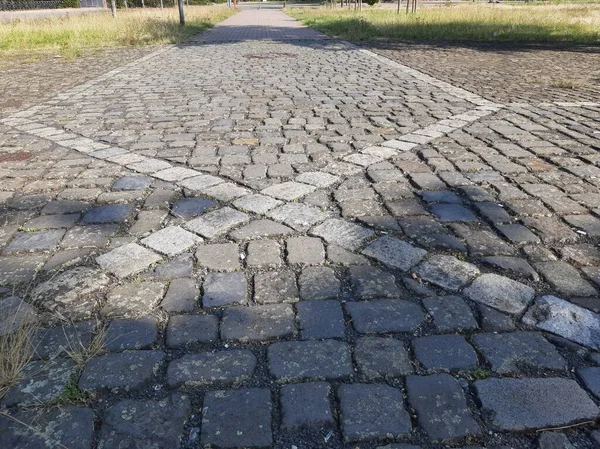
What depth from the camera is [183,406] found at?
1686 mm

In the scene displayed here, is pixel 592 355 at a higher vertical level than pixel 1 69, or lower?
lower

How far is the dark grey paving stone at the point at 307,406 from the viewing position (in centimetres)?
161

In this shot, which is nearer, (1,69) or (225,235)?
(225,235)

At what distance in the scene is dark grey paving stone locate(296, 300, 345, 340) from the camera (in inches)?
80.0

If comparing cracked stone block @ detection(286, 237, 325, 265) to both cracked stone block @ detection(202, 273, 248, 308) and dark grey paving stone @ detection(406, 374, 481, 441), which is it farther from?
dark grey paving stone @ detection(406, 374, 481, 441)

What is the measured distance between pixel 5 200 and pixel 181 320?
205 centimetres

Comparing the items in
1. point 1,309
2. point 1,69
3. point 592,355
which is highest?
point 1,69

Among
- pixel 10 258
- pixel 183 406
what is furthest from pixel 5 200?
pixel 183 406

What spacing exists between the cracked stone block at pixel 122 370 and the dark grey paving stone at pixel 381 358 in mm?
785

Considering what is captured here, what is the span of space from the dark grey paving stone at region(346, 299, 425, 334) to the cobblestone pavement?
1cm

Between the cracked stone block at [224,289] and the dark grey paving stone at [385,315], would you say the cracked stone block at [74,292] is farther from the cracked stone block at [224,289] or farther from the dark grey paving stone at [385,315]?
the dark grey paving stone at [385,315]

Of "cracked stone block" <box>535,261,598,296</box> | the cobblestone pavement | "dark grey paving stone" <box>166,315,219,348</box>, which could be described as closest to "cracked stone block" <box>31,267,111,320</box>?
the cobblestone pavement

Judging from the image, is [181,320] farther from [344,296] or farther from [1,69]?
[1,69]

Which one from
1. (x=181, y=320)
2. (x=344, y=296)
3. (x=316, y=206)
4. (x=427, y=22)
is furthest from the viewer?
(x=427, y=22)
